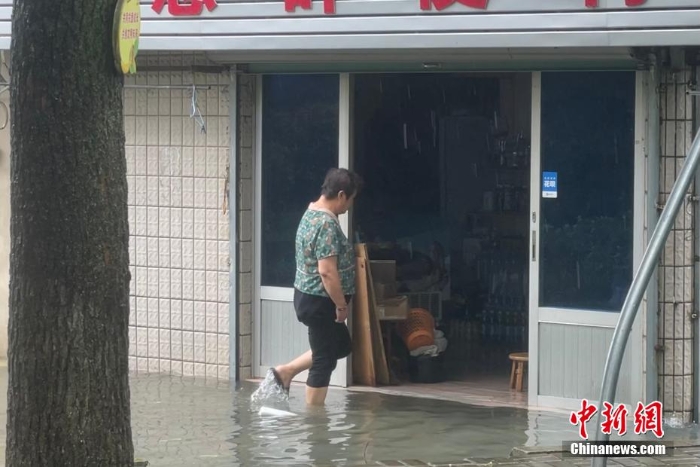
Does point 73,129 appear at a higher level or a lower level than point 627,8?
lower

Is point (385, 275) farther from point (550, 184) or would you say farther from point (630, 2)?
point (630, 2)

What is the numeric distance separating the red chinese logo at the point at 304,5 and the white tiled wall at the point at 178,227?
122 centimetres

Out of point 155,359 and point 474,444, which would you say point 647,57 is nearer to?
point 474,444

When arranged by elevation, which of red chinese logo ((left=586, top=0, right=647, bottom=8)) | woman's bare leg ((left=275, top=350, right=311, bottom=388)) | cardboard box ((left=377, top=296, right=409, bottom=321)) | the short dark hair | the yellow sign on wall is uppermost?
red chinese logo ((left=586, top=0, right=647, bottom=8))

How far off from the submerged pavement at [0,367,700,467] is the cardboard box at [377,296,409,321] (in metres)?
0.67

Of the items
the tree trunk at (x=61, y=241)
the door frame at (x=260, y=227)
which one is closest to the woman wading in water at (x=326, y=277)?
the door frame at (x=260, y=227)

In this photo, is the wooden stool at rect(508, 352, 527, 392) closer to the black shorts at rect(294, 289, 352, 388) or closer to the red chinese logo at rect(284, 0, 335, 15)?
the black shorts at rect(294, 289, 352, 388)

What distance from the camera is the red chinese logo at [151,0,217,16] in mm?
8328

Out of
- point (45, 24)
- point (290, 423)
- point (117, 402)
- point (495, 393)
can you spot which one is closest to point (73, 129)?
point (45, 24)

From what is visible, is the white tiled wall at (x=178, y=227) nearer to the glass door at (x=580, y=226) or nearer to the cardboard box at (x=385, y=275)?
the cardboard box at (x=385, y=275)

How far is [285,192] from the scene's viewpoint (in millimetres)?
9289

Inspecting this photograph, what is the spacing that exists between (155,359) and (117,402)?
4460mm

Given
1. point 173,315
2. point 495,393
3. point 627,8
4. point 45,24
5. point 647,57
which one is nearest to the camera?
point 45,24

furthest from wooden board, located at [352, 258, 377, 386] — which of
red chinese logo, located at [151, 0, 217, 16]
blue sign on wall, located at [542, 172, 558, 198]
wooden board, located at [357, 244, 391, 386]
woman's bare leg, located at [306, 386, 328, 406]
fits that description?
red chinese logo, located at [151, 0, 217, 16]
